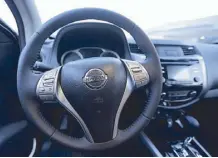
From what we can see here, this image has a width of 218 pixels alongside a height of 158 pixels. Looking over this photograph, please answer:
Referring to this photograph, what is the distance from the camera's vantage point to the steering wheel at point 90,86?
2.51 ft

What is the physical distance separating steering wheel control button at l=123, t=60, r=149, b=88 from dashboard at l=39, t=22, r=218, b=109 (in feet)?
0.19

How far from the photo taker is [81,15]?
0.78 meters

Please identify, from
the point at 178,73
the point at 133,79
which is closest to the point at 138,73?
the point at 133,79

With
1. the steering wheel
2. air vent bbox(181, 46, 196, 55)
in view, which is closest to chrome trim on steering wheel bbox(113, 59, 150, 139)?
the steering wheel

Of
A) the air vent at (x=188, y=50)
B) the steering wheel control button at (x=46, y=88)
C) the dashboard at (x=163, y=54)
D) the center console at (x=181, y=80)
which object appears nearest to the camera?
the steering wheel control button at (x=46, y=88)

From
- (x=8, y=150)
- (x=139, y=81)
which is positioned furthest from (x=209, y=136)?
(x=8, y=150)

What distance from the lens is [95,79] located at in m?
0.78

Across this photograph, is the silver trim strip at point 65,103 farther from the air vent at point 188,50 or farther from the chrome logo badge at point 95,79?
the air vent at point 188,50

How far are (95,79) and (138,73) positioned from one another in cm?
15

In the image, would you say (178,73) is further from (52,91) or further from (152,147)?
(52,91)

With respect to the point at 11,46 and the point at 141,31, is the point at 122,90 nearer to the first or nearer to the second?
the point at 141,31

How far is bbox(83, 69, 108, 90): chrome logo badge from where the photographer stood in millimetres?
780

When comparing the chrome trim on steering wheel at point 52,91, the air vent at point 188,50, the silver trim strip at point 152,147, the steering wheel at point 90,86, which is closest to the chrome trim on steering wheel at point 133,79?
the steering wheel at point 90,86

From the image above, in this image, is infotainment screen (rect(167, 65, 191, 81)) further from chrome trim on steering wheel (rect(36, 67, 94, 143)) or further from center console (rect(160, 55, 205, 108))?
chrome trim on steering wheel (rect(36, 67, 94, 143))
